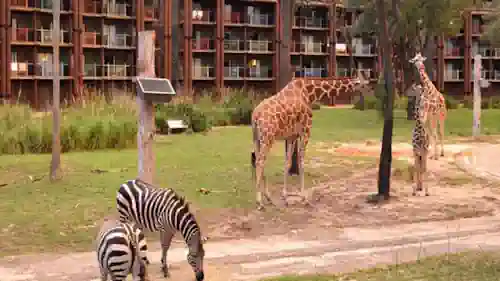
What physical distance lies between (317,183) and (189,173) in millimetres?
2876

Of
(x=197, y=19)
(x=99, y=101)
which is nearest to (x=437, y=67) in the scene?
(x=197, y=19)

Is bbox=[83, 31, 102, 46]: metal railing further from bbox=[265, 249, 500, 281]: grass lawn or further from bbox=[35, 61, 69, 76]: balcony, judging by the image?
bbox=[265, 249, 500, 281]: grass lawn

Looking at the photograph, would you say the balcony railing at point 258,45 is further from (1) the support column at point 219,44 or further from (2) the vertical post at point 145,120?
(2) the vertical post at point 145,120

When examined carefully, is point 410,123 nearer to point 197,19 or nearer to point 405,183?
point 405,183

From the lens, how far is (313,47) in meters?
56.7

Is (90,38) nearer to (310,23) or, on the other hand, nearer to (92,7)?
(92,7)

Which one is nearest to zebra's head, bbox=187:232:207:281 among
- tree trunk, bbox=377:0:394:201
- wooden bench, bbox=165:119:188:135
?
tree trunk, bbox=377:0:394:201

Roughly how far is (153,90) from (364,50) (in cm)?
5037

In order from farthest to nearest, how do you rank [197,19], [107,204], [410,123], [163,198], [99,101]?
[197,19] < [410,123] < [99,101] < [107,204] < [163,198]

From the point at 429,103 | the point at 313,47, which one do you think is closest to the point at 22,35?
the point at 313,47

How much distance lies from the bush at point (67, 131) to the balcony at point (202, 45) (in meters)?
28.8

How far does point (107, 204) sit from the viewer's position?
1276 centimetres

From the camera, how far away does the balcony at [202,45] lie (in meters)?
51.5

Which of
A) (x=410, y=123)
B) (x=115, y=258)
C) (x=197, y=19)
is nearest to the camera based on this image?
(x=115, y=258)
